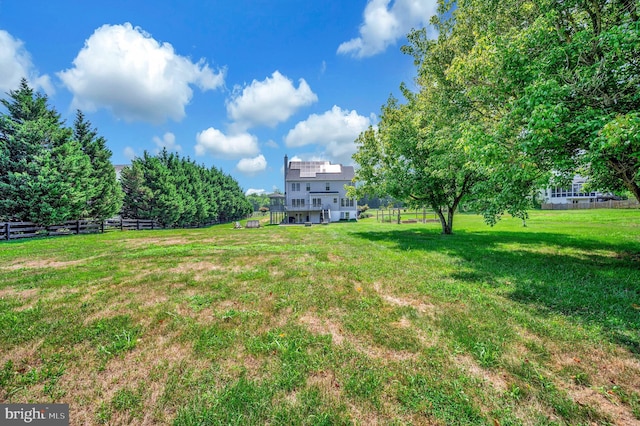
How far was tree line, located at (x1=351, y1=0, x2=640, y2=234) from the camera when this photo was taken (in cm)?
517

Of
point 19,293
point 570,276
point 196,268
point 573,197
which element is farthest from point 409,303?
point 573,197

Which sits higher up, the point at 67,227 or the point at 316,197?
the point at 316,197

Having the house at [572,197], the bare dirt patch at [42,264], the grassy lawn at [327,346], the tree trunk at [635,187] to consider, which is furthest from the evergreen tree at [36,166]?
the house at [572,197]

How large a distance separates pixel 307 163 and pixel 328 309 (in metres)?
43.6

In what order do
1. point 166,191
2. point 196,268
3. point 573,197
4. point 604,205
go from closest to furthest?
point 196,268 → point 166,191 → point 604,205 → point 573,197

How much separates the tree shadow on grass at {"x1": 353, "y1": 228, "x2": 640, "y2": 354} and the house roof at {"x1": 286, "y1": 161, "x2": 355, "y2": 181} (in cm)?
3441

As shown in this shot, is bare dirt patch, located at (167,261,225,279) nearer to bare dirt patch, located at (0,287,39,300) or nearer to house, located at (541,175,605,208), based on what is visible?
bare dirt patch, located at (0,287,39,300)

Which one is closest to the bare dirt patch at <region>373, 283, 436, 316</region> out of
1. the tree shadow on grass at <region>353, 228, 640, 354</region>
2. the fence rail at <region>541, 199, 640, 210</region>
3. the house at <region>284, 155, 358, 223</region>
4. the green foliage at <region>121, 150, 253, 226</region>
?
the tree shadow on grass at <region>353, 228, 640, 354</region>

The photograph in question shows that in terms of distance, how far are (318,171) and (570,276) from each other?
40.7 meters

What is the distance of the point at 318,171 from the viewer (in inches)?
1778

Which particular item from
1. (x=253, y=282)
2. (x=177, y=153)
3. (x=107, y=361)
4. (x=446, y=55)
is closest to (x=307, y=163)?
(x=177, y=153)

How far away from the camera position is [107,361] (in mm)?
3027

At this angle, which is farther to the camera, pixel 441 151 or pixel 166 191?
pixel 166 191

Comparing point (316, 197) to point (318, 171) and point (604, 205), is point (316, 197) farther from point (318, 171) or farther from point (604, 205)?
point (604, 205)
